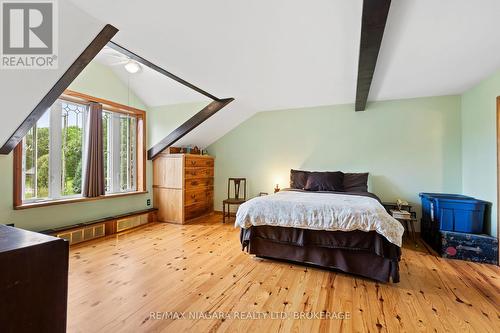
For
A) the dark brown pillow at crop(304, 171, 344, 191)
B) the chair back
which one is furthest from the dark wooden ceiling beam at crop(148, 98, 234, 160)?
the dark brown pillow at crop(304, 171, 344, 191)

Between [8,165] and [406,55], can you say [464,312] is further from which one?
[8,165]

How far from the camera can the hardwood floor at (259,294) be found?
5.05 ft

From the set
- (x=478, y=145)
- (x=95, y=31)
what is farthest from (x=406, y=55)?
(x=95, y=31)

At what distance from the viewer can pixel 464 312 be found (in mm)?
1668

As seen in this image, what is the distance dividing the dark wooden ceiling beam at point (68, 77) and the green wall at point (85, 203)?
1.75 ft

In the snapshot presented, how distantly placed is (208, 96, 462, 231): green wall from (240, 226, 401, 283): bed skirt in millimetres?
1976

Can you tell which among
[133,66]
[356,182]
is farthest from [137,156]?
[356,182]

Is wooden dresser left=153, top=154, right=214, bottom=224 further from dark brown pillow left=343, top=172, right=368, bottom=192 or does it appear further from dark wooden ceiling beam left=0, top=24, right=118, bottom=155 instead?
dark brown pillow left=343, top=172, right=368, bottom=192

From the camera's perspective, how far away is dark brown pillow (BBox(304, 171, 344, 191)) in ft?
11.8

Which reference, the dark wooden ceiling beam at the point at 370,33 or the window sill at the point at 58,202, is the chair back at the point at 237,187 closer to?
the window sill at the point at 58,202

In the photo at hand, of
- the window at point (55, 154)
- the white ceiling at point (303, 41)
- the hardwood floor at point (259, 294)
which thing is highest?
the white ceiling at point (303, 41)

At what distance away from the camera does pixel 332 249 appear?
2287 mm

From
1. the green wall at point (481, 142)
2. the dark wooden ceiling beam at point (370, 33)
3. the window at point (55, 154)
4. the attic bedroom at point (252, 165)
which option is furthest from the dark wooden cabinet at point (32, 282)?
the green wall at point (481, 142)

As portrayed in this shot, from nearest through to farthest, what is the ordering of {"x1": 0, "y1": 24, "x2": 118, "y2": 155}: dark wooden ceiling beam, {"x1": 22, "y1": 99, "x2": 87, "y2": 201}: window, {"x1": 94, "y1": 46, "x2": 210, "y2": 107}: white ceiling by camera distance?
{"x1": 0, "y1": 24, "x2": 118, "y2": 155}: dark wooden ceiling beam < {"x1": 22, "y1": 99, "x2": 87, "y2": 201}: window < {"x1": 94, "y1": 46, "x2": 210, "y2": 107}: white ceiling
